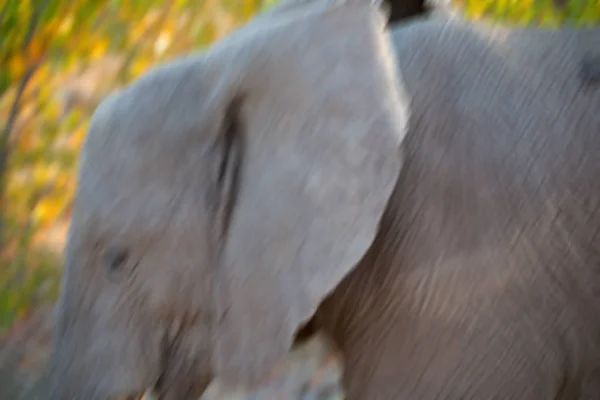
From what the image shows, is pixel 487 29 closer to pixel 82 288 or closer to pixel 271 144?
pixel 271 144

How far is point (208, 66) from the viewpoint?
31.7 inches

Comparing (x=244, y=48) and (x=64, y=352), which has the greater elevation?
(x=244, y=48)

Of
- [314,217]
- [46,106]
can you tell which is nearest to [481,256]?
[314,217]

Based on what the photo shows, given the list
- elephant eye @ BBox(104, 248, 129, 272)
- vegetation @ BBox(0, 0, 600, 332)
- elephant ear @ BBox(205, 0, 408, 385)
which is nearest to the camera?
elephant ear @ BBox(205, 0, 408, 385)

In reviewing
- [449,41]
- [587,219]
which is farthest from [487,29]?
[587,219]

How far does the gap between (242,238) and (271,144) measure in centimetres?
10

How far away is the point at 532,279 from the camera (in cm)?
78

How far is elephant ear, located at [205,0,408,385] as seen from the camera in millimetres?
698

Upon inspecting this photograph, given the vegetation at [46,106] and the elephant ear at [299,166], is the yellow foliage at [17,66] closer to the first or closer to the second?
the vegetation at [46,106]

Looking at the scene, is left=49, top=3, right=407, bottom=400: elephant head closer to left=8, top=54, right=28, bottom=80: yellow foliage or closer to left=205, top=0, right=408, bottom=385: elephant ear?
left=205, top=0, right=408, bottom=385: elephant ear

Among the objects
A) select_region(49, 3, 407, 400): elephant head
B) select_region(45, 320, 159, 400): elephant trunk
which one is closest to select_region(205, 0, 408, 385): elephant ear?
select_region(49, 3, 407, 400): elephant head

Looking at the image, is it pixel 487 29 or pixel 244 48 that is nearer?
pixel 244 48

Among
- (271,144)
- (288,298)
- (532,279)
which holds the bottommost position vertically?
(532,279)

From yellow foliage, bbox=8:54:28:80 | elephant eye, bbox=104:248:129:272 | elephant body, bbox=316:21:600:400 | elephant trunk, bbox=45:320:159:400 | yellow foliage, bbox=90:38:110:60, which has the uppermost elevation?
yellow foliage, bbox=8:54:28:80
